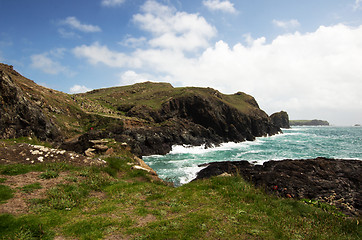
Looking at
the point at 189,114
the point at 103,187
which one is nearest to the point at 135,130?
the point at 189,114

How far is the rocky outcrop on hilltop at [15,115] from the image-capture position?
20.7m

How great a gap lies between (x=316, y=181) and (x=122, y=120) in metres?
47.6

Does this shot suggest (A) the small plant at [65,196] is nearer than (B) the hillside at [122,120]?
Yes

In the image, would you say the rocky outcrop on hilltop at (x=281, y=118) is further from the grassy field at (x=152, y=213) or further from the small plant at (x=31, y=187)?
the small plant at (x=31, y=187)

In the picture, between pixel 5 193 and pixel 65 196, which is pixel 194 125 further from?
pixel 5 193

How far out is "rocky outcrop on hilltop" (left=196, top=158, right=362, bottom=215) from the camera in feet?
56.5

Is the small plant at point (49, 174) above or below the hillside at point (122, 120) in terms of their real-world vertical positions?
below

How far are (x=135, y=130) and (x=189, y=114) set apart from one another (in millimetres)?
34836

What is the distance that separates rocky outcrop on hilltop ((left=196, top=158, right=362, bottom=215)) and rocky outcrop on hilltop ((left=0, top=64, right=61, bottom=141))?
25167 mm

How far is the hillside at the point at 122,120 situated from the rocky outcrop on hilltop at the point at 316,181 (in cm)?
2360

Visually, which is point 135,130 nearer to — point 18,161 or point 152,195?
point 18,161

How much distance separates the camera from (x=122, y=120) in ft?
174

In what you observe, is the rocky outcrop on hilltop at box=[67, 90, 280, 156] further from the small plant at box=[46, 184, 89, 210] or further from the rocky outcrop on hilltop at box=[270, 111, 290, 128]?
the rocky outcrop on hilltop at box=[270, 111, 290, 128]

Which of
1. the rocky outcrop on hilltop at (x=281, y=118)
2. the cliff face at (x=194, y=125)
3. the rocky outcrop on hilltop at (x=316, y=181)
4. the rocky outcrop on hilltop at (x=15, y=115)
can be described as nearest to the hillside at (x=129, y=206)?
the rocky outcrop on hilltop at (x=15, y=115)
